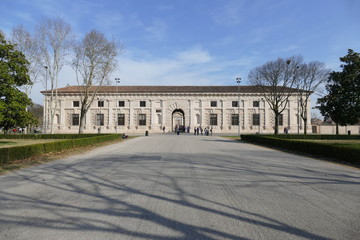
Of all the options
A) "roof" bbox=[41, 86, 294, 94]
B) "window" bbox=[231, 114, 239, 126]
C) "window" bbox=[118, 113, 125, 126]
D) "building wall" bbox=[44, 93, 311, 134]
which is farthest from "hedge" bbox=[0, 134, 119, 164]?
"window" bbox=[231, 114, 239, 126]

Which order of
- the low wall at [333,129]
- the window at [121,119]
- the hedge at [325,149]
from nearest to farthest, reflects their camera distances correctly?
the hedge at [325,149] < the low wall at [333,129] < the window at [121,119]

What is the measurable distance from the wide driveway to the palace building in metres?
48.6

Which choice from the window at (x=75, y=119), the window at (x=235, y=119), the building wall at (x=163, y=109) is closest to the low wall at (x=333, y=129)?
the building wall at (x=163, y=109)

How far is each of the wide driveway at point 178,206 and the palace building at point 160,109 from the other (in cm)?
4856

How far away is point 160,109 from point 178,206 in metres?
52.1

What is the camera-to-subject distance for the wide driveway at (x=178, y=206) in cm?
340

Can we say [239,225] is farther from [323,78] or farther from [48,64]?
[323,78]

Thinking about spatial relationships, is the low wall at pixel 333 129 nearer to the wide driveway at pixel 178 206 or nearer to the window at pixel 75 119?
the wide driveway at pixel 178 206

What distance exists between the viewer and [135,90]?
2212 inches

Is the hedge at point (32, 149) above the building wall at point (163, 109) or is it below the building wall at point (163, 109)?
below

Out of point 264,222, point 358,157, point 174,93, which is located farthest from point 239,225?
point 174,93

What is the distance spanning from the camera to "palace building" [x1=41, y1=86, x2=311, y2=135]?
5569cm

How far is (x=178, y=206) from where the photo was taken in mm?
4500

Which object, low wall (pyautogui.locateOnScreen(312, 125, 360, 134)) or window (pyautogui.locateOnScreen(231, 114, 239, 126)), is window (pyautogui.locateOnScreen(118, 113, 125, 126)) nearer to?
window (pyautogui.locateOnScreen(231, 114, 239, 126))
